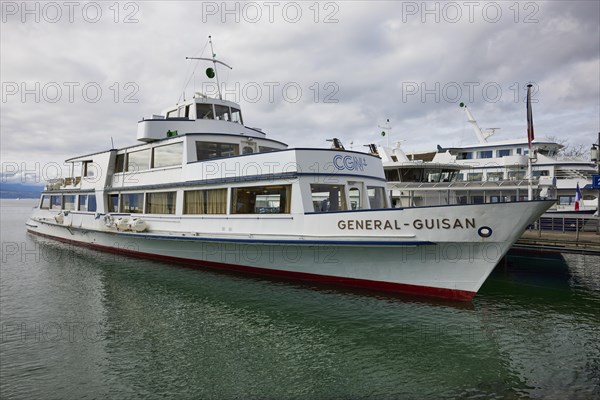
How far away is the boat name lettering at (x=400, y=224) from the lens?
→ 973cm

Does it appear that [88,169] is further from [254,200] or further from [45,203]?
[254,200]

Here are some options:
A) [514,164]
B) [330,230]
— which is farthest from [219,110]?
[514,164]

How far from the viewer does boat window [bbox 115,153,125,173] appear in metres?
18.4

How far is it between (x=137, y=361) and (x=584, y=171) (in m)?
35.2

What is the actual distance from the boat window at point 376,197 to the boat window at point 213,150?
556cm

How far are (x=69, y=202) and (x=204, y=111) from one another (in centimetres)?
1104

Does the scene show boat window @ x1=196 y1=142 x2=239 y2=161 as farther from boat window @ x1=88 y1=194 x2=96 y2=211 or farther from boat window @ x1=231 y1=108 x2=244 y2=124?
boat window @ x1=88 y1=194 x2=96 y2=211

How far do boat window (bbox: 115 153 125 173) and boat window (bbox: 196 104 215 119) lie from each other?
170 inches

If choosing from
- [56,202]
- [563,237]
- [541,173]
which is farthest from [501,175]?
[56,202]

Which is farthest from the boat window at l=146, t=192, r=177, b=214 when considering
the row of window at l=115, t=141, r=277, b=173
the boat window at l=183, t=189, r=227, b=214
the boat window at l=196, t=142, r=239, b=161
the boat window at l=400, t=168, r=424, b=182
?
the boat window at l=400, t=168, r=424, b=182

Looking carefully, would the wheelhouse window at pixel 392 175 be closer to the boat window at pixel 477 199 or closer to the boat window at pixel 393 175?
the boat window at pixel 393 175

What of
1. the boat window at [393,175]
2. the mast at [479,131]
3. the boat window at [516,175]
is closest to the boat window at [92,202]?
the boat window at [393,175]

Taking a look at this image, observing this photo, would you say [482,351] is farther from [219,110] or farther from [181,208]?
[219,110]

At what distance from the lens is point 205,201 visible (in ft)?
46.3
